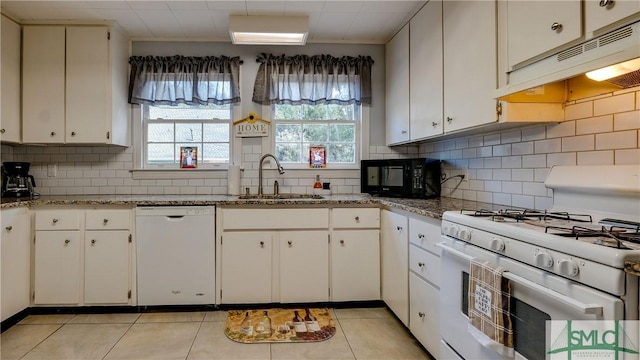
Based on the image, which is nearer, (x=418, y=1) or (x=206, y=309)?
(x=418, y=1)

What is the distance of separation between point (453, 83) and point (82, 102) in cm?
289

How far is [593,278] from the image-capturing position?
3.03 feet

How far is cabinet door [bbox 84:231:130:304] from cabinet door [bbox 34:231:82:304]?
0.08 metres

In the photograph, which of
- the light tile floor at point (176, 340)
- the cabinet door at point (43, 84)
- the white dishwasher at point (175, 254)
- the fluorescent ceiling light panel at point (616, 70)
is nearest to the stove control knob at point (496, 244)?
the fluorescent ceiling light panel at point (616, 70)

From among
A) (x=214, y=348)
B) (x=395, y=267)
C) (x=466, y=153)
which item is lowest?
(x=214, y=348)

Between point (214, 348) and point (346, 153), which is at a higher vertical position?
point (346, 153)

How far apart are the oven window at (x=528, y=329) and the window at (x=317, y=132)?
7.67ft

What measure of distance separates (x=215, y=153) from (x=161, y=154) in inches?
20.2

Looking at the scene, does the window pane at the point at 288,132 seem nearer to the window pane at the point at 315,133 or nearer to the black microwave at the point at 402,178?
the window pane at the point at 315,133

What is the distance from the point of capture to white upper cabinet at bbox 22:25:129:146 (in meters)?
2.87

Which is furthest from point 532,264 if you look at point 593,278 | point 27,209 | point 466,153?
point 27,209

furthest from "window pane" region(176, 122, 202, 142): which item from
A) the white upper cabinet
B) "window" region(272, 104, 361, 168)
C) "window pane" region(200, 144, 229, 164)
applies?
"window" region(272, 104, 361, 168)

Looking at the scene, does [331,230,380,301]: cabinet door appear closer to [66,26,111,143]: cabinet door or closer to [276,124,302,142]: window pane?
[276,124,302,142]: window pane

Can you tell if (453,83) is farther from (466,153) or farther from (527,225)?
(527,225)
